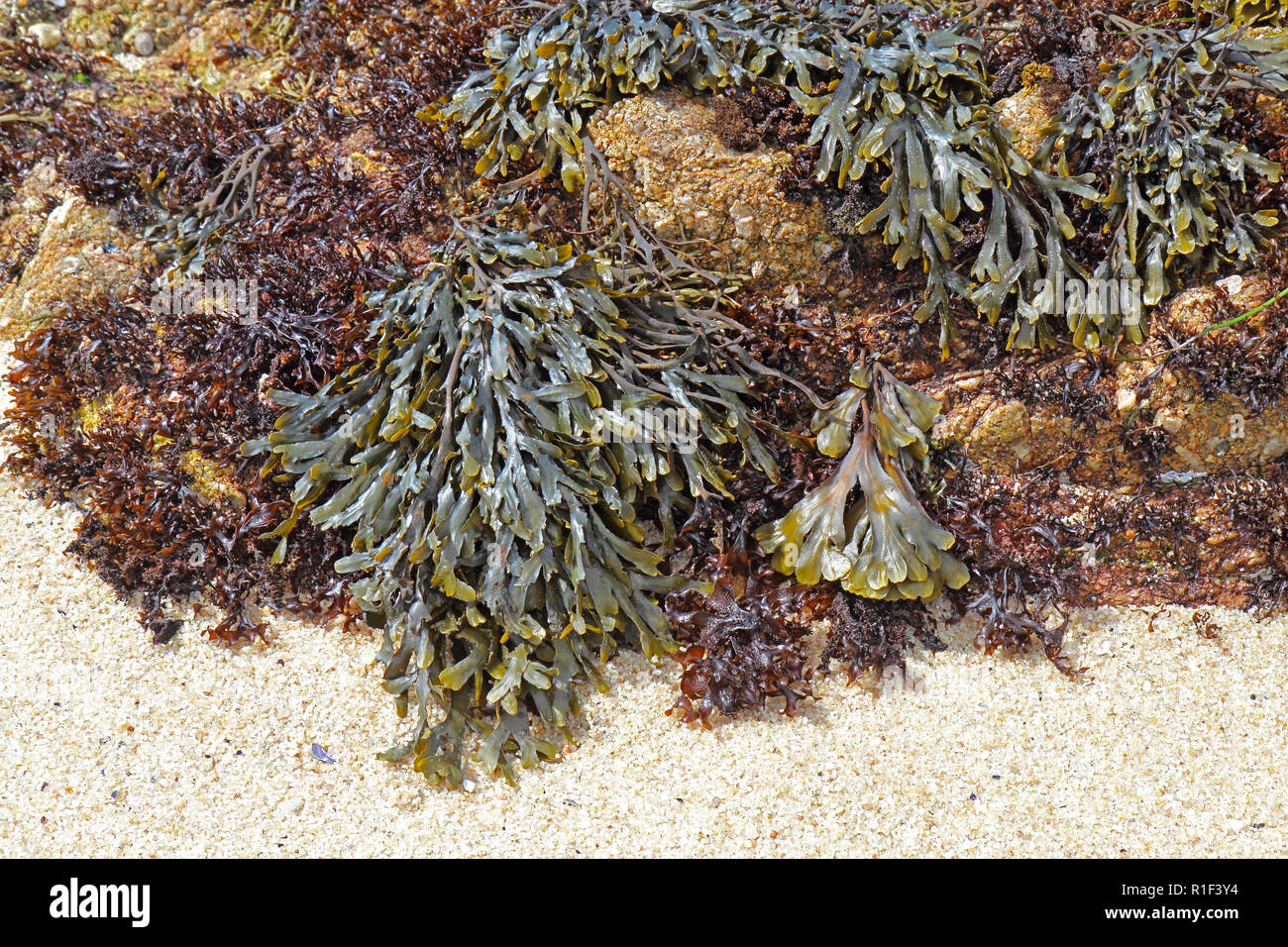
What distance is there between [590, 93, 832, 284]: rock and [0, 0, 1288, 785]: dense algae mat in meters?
0.06

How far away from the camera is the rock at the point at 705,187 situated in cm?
312

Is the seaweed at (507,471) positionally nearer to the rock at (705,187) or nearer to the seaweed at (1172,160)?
the rock at (705,187)

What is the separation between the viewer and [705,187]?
10.3ft

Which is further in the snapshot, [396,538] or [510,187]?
[510,187]

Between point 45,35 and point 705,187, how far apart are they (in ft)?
12.3

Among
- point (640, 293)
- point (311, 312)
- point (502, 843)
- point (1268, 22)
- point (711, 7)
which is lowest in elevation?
point (502, 843)

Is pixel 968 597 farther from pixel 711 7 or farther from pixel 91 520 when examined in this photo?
pixel 91 520

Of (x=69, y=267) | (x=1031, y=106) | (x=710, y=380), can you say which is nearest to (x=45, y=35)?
(x=69, y=267)

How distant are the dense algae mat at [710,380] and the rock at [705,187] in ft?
0.19

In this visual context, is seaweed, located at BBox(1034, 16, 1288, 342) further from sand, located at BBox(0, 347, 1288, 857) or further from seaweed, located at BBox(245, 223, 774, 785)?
seaweed, located at BBox(245, 223, 774, 785)

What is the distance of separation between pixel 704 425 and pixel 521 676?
1.03m

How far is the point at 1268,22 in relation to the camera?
10.1 ft

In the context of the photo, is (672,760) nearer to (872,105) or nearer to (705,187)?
(705,187)
